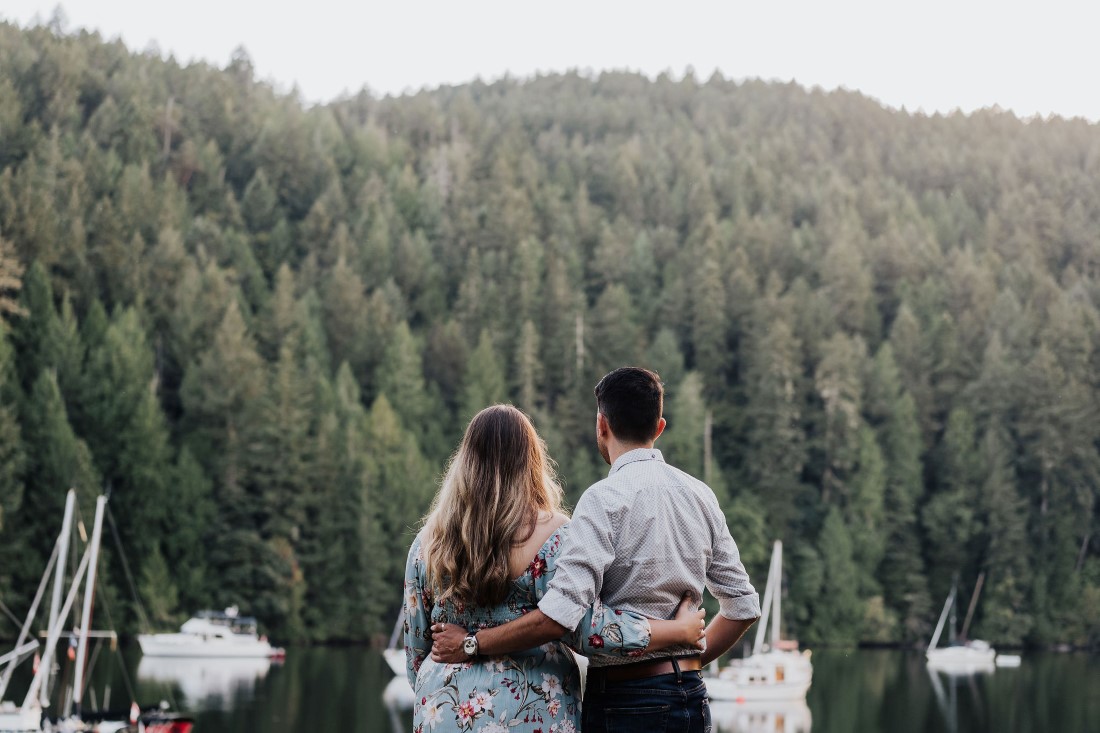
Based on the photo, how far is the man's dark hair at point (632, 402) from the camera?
205 inches

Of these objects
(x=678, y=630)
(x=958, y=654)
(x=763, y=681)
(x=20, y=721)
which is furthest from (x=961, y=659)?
(x=678, y=630)

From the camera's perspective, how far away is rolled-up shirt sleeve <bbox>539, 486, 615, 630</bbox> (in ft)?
15.8

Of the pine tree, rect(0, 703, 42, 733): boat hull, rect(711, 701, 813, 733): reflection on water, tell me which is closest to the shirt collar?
rect(0, 703, 42, 733): boat hull

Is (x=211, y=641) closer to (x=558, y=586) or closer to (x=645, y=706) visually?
(x=645, y=706)

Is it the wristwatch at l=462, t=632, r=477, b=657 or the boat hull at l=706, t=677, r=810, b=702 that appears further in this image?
the boat hull at l=706, t=677, r=810, b=702

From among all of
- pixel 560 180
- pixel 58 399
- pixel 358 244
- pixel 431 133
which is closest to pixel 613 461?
pixel 58 399

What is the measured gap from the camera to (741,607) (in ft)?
17.5

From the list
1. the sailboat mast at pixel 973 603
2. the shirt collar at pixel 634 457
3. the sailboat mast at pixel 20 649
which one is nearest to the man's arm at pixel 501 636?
the shirt collar at pixel 634 457

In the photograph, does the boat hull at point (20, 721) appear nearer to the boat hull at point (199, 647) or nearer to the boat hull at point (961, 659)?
the boat hull at point (199, 647)

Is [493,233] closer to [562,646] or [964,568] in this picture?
[964,568]

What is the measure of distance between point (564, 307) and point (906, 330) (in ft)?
73.4

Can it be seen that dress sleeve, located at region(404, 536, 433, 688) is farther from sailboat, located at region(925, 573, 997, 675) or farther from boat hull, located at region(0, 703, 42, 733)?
sailboat, located at region(925, 573, 997, 675)

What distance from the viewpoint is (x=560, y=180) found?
135 m

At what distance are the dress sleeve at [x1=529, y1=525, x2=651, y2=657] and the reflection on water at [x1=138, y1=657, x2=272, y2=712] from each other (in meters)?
38.2
